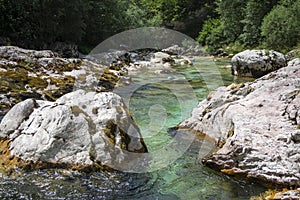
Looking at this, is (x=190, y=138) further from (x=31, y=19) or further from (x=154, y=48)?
(x=154, y=48)

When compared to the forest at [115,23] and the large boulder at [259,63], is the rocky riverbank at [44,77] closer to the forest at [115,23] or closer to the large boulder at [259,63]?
the large boulder at [259,63]

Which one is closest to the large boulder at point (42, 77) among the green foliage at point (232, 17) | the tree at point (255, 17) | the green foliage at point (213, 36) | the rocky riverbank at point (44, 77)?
the rocky riverbank at point (44, 77)

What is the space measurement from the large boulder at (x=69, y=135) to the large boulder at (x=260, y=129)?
1.83m

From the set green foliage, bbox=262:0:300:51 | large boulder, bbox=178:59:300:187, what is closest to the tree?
green foliage, bbox=262:0:300:51

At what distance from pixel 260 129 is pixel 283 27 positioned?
19519mm

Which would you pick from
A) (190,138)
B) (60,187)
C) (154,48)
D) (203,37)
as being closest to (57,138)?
(60,187)

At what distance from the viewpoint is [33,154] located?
5.59 m

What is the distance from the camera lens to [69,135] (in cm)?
577

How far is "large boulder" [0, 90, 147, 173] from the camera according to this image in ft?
18.4

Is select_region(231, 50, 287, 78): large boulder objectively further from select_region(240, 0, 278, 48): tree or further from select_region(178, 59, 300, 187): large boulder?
select_region(240, 0, 278, 48): tree

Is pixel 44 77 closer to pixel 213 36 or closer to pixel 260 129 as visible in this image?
pixel 260 129

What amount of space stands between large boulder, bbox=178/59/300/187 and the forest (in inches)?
626

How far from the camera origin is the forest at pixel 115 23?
20969mm

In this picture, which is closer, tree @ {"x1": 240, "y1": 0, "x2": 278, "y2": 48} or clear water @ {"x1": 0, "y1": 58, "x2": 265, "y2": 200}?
clear water @ {"x1": 0, "y1": 58, "x2": 265, "y2": 200}
